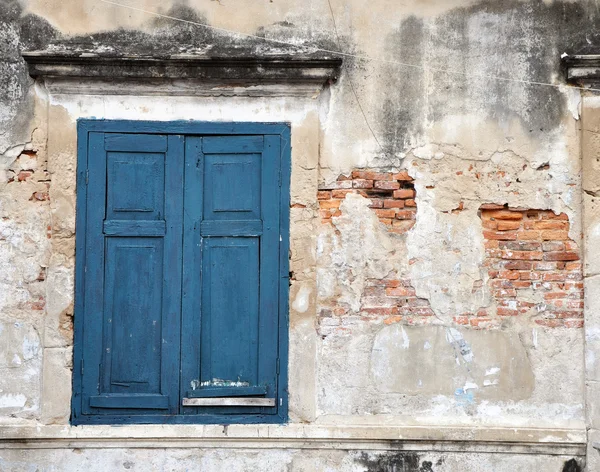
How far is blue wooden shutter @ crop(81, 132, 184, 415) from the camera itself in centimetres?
511

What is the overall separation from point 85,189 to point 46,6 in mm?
1227

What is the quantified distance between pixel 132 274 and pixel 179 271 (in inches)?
11.8

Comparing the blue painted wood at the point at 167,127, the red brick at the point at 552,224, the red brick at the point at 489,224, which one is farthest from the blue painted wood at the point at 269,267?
the red brick at the point at 552,224

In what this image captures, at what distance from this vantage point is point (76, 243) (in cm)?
513

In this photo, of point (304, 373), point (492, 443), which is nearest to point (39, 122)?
point (304, 373)

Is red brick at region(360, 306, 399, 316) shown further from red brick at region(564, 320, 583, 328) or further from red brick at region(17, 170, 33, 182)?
red brick at region(17, 170, 33, 182)

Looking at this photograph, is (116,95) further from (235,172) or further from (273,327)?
(273,327)

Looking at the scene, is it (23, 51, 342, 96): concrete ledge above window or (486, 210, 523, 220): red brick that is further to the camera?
(486, 210, 523, 220): red brick

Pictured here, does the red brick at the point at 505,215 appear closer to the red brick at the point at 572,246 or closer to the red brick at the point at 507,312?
the red brick at the point at 572,246

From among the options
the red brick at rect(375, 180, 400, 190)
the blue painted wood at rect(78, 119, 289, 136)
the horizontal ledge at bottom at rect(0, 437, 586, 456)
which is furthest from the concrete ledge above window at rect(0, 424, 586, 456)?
the blue painted wood at rect(78, 119, 289, 136)

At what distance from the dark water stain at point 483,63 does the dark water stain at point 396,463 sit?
192 cm

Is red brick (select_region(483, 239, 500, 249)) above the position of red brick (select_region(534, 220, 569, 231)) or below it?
below

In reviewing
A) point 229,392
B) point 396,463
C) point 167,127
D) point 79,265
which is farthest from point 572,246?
point 79,265

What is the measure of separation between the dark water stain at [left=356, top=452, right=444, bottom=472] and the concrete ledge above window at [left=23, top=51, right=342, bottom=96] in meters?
2.35
